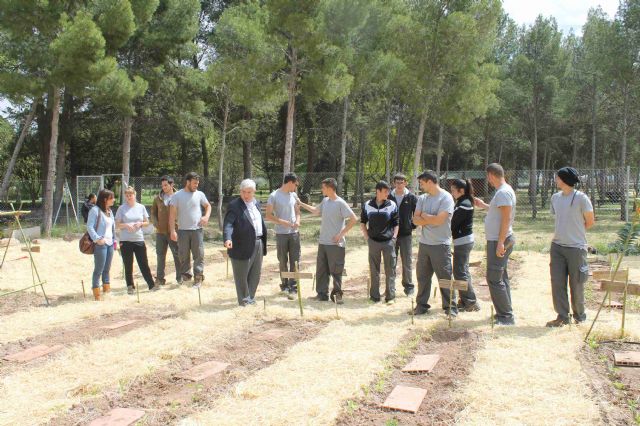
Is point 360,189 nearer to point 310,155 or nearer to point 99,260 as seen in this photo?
point 310,155

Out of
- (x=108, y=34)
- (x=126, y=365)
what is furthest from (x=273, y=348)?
(x=108, y=34)

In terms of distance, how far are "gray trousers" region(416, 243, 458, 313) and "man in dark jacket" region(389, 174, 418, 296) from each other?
3.65ft

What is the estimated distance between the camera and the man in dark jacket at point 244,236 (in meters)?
6.79

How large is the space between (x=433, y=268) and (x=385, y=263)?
908mm

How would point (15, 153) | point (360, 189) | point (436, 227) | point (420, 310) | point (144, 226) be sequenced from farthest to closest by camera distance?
point (360, 189) → point (15, 153) → point (144, 226) → point (420, 310) → point (436, 227)

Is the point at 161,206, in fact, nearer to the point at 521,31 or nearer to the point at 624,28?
the point at 624,28

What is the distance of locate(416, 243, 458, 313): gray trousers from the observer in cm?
626

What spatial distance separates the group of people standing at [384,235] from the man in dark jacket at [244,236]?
13mm

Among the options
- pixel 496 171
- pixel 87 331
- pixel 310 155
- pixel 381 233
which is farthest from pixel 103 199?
pixel 310 155

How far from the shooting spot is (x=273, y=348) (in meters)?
5.30

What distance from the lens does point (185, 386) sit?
4.31 metres

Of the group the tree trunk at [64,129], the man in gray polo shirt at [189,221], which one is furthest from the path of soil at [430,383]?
the tree trunk at [64,129]

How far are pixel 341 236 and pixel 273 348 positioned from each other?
2.22 metres

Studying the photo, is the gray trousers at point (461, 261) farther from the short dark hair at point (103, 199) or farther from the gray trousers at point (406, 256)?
the short dark hair at point (103, 199)
